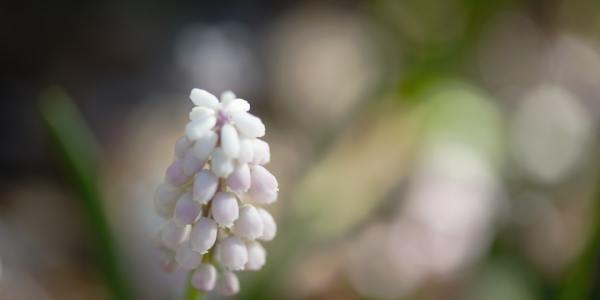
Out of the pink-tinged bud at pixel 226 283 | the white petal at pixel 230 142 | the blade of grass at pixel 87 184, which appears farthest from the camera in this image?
the blade of grass at pixel 87 184

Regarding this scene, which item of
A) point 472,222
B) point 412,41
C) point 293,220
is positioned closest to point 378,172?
point 472,222

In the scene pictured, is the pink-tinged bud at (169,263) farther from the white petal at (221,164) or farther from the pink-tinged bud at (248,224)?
the white petal at (221,164)

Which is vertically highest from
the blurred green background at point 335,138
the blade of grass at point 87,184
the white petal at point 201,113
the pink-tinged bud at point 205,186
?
the blurred green background at point 335,138

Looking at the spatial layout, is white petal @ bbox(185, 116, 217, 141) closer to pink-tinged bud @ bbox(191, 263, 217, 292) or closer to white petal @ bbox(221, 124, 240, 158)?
white petal @ bbox(221, 124, 240, 158)

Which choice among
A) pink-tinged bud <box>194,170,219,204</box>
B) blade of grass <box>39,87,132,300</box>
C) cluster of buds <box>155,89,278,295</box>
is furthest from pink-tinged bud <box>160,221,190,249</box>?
blade of grass <box>39,87,132,300</box>

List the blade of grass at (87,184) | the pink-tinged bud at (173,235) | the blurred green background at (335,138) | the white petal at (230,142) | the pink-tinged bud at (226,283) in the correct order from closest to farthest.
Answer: the white petal at (230,142) → the pink-tinged bud at (173,235) → the pink-tinged bud at (226,283) → the blade of grass at (87,184) → the blurred green background at (335,138)

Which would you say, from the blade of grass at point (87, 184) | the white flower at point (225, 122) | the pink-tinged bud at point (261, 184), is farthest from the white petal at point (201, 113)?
the blade of grass at point (87, 184)

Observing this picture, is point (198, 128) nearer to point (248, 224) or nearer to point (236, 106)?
point (236, 106)

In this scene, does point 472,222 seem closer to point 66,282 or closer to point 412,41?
point 412,41

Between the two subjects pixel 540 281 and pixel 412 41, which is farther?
pixel 412 41
